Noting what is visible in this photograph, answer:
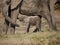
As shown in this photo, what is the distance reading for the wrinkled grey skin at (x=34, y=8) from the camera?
10.5 feet

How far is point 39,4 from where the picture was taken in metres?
3.31

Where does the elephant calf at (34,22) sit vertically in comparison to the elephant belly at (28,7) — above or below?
below

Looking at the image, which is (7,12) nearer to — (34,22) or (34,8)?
(34,8)

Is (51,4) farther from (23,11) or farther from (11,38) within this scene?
(11,38)

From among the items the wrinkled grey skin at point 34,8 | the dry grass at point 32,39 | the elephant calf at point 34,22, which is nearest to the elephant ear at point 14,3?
the wrinkled grey skin at point 34,8

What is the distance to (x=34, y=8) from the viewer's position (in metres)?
3.28

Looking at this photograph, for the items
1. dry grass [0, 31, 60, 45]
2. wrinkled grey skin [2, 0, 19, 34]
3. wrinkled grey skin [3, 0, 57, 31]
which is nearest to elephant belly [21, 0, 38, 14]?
wrinkled grey skin [3, 0, 57, 31]

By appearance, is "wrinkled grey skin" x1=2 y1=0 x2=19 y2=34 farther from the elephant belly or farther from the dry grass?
the dry grass

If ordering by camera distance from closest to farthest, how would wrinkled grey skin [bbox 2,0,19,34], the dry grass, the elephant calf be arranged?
the dry grass
wrinkled grey skin [bbox 2,0,19,34]
the elephant calf

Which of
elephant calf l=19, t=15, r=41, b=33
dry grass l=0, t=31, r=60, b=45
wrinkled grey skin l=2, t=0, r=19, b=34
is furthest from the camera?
elephant calf l=19, t=15, r=41, b=33

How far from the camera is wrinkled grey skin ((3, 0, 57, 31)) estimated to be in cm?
320

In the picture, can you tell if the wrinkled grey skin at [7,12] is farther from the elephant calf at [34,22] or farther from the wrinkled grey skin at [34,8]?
the elephant calf at [34,22]

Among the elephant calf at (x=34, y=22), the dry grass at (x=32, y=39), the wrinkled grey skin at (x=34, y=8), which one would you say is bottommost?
the dry grass at (x=32, y=39)

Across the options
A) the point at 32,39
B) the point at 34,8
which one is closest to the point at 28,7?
the point at 34,8
